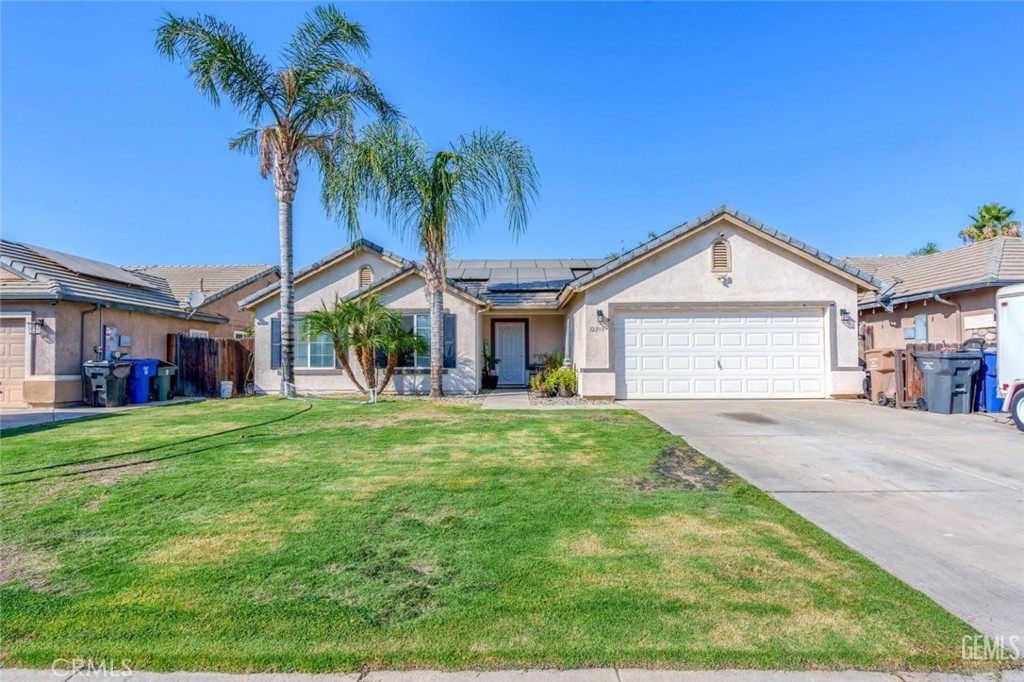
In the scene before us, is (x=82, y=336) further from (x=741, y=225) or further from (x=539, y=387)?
(x=741, y=225)

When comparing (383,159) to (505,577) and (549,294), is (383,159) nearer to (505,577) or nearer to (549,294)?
(549,294)

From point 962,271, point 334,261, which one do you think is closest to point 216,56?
point 334,261

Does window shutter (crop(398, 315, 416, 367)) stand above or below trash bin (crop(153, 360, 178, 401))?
above

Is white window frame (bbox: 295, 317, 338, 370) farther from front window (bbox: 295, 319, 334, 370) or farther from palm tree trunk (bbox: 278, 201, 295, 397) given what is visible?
palm tree trunk (bbox: 278, 201, 295, 397)

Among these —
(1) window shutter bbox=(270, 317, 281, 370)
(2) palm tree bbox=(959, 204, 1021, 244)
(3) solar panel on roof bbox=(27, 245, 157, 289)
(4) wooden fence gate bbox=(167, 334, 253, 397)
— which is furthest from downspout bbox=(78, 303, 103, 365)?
(2) palm tree bbox=(959, 204, 1021, 244)

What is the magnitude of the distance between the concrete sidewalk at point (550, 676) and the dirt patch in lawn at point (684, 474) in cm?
279

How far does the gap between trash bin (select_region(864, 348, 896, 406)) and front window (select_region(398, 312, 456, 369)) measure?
1095 cm

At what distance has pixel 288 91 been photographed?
1323cm

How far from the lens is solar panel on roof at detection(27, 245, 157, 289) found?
14930 mm

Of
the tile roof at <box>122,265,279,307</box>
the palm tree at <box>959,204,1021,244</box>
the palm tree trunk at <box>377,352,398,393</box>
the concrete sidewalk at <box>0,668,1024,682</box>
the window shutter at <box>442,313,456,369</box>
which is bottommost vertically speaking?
the concrete sidewalk at <box>0,668,1024,682</box>

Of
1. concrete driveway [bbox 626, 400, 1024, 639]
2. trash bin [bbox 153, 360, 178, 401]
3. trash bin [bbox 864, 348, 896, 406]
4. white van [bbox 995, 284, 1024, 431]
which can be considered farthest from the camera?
trash bin [bbox 153, 360, 178, 401]

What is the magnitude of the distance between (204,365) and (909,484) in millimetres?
17264

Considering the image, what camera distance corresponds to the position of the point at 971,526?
427 centimetres

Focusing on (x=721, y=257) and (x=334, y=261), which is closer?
(x=721, y=257)
